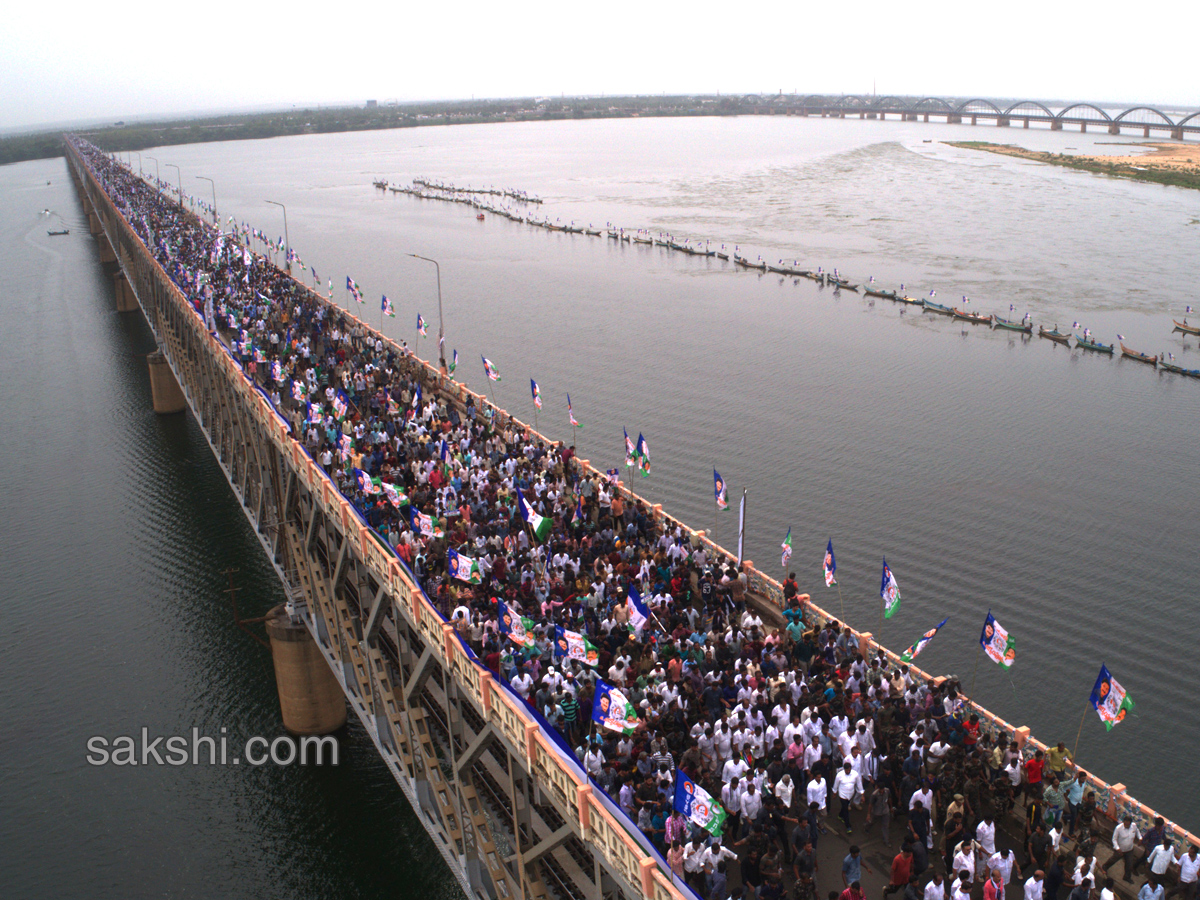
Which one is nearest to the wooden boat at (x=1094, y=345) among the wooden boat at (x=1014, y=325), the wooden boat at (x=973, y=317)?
the wooden boat at (x=1014, y=325)

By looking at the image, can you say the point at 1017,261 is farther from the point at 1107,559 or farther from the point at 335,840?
the point at 335,840

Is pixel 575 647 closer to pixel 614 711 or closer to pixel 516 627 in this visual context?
pixel 516 627

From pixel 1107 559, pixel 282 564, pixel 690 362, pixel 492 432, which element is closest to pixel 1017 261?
pixel 690 362

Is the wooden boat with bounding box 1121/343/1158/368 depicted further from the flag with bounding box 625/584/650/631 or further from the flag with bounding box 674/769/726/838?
the flag with bounding box 674/769/726/838

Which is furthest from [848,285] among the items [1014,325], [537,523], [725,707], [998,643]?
[725,707]

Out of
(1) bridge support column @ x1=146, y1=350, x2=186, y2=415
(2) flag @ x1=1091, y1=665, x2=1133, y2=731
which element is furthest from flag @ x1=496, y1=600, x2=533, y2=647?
(1) bridge support column @ x1=146, y1=350, x2=186, y2=415

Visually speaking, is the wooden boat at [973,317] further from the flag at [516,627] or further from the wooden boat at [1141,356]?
the flag at [516,627]
